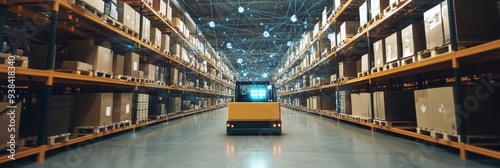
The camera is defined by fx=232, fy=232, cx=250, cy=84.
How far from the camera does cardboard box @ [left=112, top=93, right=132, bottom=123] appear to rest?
539 cm

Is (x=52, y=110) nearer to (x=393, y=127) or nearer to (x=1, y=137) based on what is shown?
(x=1, y=137)

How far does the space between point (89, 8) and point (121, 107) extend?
229 cm

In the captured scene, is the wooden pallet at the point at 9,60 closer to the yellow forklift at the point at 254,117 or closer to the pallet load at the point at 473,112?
the yellow forklift at the point at 254,117

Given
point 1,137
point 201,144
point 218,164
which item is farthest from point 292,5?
point 1,137

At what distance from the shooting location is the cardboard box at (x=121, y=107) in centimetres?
539

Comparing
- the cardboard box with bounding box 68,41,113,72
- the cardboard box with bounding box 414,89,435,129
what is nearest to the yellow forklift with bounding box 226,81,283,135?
the cardboard box with bounding box 414,89,435,129

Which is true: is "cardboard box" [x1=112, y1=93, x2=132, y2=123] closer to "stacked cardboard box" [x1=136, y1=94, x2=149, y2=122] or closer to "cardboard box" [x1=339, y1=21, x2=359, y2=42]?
"stacked cardboard box" [x1=136, y1=94, x2=149, y2=122]

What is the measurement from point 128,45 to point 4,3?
3471 millimetres

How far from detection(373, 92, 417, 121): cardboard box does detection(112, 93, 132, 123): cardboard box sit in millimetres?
6011

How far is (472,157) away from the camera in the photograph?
3305mm

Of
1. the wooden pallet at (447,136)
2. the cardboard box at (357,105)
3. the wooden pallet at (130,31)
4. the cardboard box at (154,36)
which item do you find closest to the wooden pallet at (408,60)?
the wooden pallet at (447,136)

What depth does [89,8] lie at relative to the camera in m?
4.27

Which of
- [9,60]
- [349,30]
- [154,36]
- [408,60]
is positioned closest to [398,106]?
[408,60]

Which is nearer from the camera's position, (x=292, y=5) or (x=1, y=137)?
(x=1, y=137)
